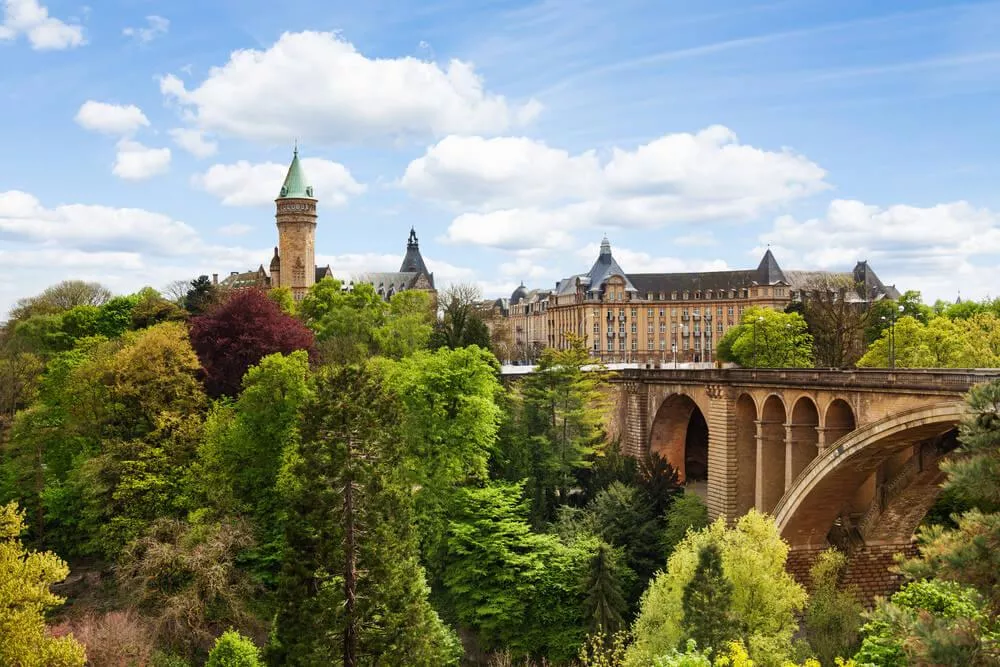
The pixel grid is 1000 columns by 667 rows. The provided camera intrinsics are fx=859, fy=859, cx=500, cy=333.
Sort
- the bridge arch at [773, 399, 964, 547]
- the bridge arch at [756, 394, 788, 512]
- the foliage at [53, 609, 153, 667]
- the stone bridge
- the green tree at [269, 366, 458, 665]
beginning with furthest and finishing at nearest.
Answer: the bridge arch at [756, 394, 788, 512] < the stone bridge < the bridge arch at [773, 399, 964, 547] < the foliage at [53, 609, 153, 667] < the green tree at [269, 366, 458, 665]

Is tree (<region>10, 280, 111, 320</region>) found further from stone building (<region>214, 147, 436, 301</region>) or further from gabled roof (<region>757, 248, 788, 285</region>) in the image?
gabled roof (<region>757, 248, 788, 285</region>)

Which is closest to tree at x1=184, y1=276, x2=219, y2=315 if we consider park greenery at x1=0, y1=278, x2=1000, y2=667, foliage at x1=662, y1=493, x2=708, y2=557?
park greenery at x1=0, y1=278, x2=1000, y2=667

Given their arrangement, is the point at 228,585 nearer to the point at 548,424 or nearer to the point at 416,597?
the point at 416,597

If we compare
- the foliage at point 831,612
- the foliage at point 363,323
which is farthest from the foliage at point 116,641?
the foliage at point 831,612

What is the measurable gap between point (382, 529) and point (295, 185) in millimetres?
68284

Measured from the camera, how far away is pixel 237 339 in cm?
4000

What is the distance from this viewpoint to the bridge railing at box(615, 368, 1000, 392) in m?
24.7

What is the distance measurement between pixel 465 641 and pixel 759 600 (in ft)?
38.6

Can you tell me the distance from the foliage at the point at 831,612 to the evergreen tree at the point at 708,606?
4.40m

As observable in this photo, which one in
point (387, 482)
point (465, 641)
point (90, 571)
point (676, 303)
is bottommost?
point (465, 641)

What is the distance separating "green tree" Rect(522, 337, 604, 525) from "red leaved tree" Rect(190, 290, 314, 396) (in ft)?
38.9

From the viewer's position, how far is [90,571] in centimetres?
3466

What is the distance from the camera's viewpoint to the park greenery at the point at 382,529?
22.9 m

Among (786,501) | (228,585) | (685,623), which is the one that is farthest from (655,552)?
(228,585)
